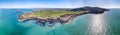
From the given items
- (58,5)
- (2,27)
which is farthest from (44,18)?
(2,27)

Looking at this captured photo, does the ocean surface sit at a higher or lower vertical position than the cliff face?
lower

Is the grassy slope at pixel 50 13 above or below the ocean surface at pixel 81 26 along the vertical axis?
above

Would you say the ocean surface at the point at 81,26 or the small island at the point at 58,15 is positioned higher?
the small island at the point at 58,15

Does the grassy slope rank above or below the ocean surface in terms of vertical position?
above

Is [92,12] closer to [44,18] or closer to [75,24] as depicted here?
[75,24]

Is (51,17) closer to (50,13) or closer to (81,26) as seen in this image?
(50,13)
